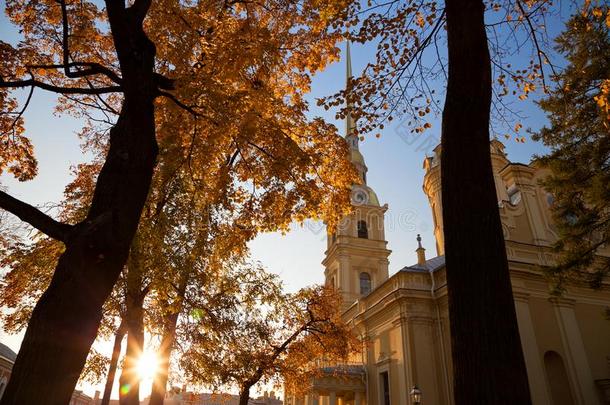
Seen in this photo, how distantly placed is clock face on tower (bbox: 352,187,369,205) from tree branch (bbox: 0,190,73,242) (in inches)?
1422

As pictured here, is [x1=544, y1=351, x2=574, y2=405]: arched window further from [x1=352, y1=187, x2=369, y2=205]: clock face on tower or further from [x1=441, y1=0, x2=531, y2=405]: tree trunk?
[x1=352, y1=187, x2=369, y2=205]: clock face on tower

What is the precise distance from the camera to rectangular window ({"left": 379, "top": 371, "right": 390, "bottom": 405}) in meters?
23.3

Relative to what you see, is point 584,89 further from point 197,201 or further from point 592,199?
point 197,201

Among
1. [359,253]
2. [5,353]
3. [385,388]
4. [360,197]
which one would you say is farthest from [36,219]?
A: [5,353]

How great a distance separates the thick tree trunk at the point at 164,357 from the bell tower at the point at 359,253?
74.2 ft

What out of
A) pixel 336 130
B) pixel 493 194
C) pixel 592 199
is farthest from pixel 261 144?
pixel 592 199

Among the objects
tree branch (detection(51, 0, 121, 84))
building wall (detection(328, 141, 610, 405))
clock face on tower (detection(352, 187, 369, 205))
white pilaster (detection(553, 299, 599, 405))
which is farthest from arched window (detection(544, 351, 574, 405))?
tree branch (detection(51, 0, 121, 84))

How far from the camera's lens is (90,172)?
508 inches

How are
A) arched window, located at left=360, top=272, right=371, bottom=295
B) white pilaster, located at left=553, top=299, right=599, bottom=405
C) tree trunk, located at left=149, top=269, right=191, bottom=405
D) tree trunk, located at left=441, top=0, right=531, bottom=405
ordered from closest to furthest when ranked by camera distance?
tree trunk, located at left=441, top=0, right=531, bottom=405 → tree trunk, located at left=149, top=269, right=191, bottom=405 → white pilaster, located at left=553, top=299, right=599, bottom=405 → arched window, located at left=360, top=272, right=371, bottom=295

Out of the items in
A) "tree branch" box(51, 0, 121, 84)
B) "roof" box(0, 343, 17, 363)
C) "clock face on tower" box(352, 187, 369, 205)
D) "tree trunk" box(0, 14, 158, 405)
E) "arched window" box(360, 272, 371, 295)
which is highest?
"clock face on tower" box(352, 187, 369, 205)

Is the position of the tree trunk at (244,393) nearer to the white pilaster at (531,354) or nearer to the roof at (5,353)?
the white pilaster at (531,354)

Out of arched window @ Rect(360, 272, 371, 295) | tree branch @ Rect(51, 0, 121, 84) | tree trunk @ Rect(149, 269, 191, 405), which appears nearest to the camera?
tree branch @ Rect(51, 0, 121, 84)

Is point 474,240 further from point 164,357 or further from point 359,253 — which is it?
point 359,253

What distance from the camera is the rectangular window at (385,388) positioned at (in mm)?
23347
